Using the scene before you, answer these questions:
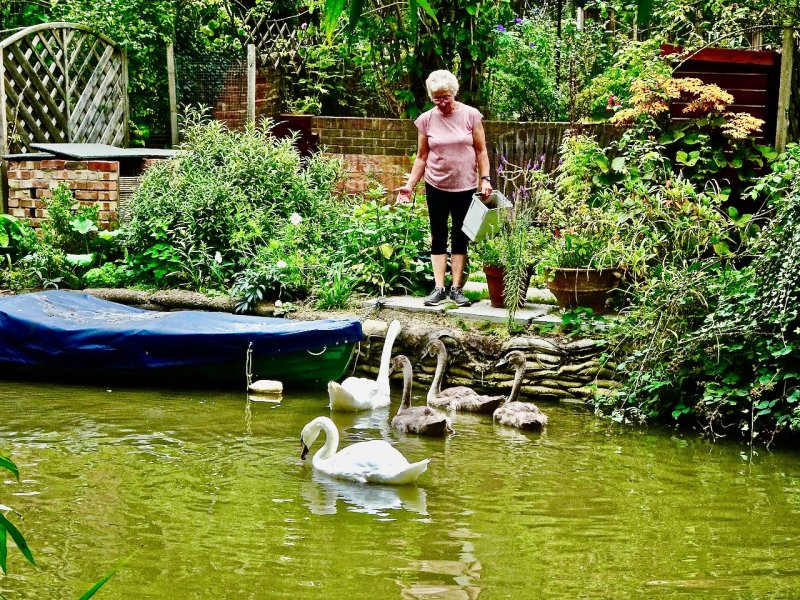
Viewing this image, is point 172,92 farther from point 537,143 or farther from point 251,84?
point 537,143

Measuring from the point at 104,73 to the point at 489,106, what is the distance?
5429 millimetres

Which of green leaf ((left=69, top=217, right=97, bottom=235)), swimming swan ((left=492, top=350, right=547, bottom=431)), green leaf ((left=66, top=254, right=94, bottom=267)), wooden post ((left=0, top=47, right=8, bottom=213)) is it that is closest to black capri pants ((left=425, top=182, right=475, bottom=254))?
swimming swan ((left=492, top=350, right=547, bottom=431))

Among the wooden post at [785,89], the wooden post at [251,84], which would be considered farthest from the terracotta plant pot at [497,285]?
the wooden post at [251,84]

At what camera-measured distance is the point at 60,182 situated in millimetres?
12758

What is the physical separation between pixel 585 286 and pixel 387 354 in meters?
1.82

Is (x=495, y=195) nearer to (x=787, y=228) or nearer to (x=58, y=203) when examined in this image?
(x=787, y=228)

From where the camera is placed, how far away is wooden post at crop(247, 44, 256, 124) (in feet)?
49.0

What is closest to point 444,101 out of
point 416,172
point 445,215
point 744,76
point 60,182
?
point 416,172

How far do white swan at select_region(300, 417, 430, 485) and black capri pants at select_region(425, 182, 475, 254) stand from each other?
362cm

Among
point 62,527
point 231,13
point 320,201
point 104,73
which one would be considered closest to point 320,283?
point 320,201

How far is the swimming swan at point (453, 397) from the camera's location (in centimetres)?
875

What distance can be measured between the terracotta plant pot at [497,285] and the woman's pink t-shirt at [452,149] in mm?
814

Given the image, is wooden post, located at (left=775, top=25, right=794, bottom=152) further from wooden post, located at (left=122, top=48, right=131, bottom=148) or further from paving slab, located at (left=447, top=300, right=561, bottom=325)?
wooden post, located at (left=122, top=48, right=131, bottom=148)

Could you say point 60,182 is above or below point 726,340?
above
